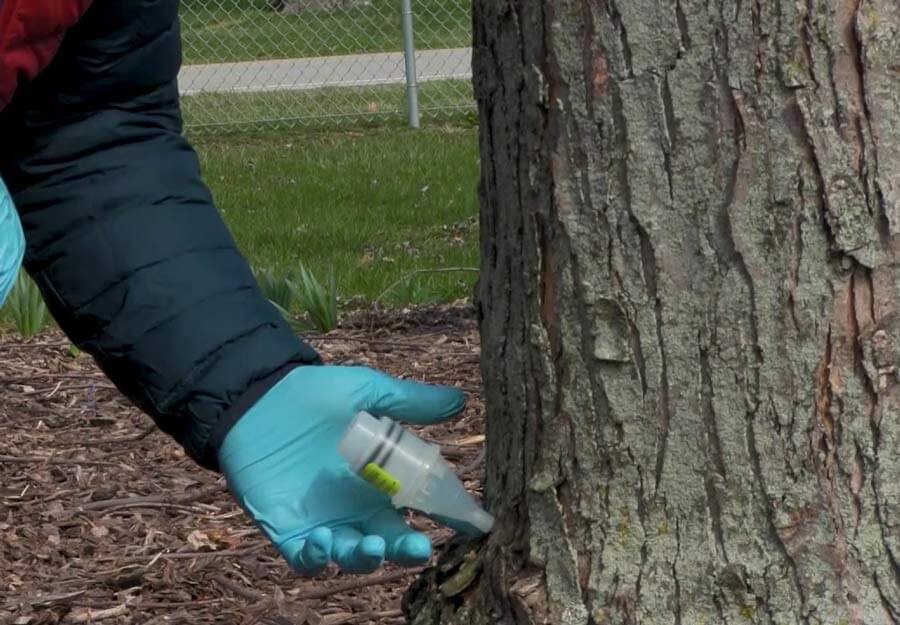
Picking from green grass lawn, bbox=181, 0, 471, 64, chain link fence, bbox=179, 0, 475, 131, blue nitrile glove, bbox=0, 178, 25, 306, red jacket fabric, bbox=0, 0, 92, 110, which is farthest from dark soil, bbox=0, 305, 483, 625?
green grass lawn, bbox=181, 0, 471, 64

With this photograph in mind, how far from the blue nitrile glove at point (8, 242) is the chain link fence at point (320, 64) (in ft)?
26.5

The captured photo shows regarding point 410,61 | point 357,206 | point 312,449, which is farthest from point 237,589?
point 410,61

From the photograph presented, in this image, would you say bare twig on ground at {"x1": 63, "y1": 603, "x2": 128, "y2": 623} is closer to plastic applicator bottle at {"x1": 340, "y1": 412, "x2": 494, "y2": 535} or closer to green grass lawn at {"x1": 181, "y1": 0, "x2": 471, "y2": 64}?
plastic applicator bottle at {"x1": 340, "y1": 412, "x2": 494, "y2": 535}

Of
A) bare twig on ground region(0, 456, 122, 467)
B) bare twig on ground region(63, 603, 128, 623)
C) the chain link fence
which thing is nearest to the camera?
bare twig on ground region(63, 603, 128, 623)

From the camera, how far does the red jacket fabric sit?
5.57 ft

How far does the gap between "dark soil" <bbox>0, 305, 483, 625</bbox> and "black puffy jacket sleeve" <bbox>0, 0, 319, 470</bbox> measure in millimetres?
630

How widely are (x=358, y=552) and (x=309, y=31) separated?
1386cm

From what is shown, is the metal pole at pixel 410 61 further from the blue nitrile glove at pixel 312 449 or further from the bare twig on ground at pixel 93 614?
the blue nitrile glove at pixel 312 449

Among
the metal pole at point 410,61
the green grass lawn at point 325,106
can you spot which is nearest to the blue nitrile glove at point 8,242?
the metal pole at point 410,61

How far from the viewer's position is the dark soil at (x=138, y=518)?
2553 millimetres

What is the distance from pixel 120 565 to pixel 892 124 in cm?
178

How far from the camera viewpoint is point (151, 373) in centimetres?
194

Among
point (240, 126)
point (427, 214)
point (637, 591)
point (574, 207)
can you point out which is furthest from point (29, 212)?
point (240, 126)

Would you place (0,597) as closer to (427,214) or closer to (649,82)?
(649,82)
